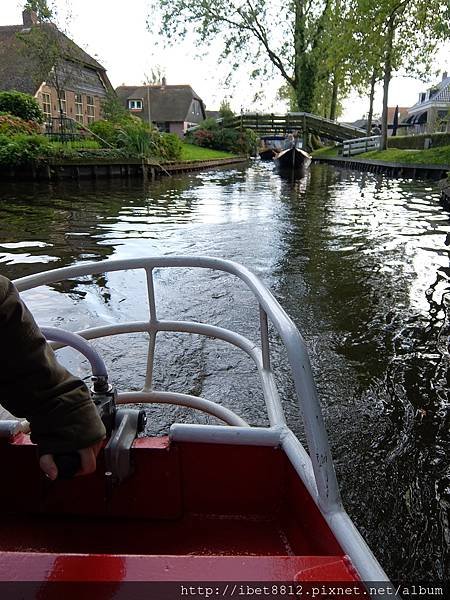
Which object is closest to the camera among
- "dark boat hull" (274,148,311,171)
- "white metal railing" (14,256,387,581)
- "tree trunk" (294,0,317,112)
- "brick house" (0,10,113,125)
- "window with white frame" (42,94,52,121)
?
"white metal railing" (14,256,387,581)

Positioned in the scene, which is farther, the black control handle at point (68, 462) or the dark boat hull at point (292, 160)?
the dark boat hull at point (292, 160)

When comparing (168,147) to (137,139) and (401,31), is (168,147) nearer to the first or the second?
(137,139)

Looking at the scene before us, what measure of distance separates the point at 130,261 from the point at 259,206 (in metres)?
11.3

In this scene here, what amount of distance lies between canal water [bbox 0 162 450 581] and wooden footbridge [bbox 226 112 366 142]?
96.2 ft

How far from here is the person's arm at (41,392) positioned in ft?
3.49

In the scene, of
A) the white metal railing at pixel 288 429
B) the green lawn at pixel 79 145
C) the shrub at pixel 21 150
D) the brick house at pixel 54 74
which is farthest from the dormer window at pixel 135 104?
the white metal railing at pixel 288 429

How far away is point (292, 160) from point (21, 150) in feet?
49.5

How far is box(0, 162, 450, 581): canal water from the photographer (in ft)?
8.75

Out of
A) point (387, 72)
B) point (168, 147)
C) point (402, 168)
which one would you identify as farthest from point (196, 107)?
point (402, 168)

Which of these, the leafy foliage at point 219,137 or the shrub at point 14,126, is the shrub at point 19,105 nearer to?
the shrub at point 14,126

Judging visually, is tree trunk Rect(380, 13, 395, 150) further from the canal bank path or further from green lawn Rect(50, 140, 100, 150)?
green lawn Rect(50, 140, 100, 150)

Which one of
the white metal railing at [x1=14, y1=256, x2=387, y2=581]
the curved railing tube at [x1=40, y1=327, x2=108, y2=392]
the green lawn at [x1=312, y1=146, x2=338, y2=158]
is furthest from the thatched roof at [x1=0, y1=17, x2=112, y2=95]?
the curved railing tube at [x1=40, y1=327, x2=108, y2=392]

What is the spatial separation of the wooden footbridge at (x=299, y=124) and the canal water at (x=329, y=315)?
1155 inches

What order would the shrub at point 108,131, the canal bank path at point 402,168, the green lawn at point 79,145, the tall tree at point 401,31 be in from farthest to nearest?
the shrub at point 108,131
the canal bank path at point 402,168
the green lawn at point 79,145
the tall tree at point 401,31
